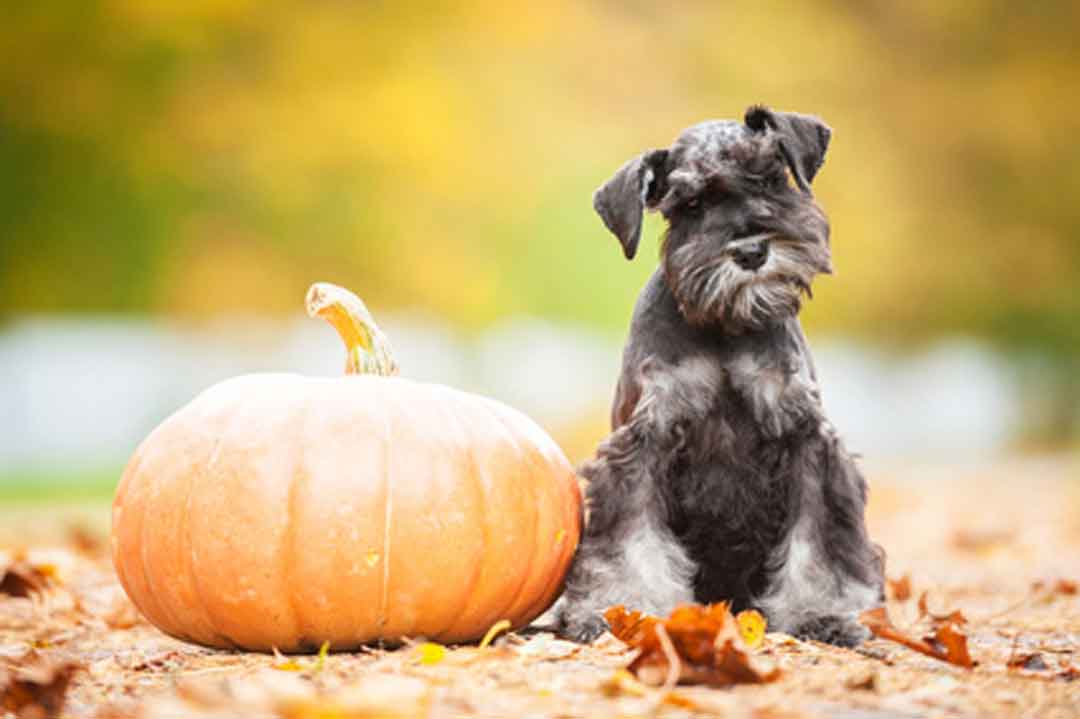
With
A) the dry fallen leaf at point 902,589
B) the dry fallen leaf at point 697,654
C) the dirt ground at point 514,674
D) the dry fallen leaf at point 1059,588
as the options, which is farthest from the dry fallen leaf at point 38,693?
the dry fallen leaf at point 1059,588

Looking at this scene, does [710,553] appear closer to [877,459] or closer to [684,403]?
[684,403]

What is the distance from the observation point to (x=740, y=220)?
4211mm

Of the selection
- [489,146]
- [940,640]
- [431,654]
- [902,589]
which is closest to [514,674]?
[431,654]

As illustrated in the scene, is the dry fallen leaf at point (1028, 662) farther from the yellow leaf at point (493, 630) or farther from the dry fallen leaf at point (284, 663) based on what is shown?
the dry fallen leaf at point (284, 663)

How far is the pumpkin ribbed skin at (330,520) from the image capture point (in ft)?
13.7

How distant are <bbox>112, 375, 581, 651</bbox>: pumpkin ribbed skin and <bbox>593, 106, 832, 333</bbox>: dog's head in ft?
2.74

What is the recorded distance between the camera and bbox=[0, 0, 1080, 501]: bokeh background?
15.5 m

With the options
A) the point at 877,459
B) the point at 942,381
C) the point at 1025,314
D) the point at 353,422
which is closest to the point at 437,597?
the point at 353,422

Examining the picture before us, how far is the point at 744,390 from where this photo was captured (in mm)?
4398

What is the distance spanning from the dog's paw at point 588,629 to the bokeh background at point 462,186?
32.4ft

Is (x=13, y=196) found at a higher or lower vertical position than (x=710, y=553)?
higher

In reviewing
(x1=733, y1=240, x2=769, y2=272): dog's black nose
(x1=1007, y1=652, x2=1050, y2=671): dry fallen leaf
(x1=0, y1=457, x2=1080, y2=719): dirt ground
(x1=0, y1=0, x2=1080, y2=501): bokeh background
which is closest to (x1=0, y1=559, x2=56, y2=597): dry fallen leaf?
(x1=0, y1=457, x2=1080, y2=719): dirt ground

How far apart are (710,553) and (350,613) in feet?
3.94

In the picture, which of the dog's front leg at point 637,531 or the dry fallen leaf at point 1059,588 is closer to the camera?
the dog's front leg at point 637,531
